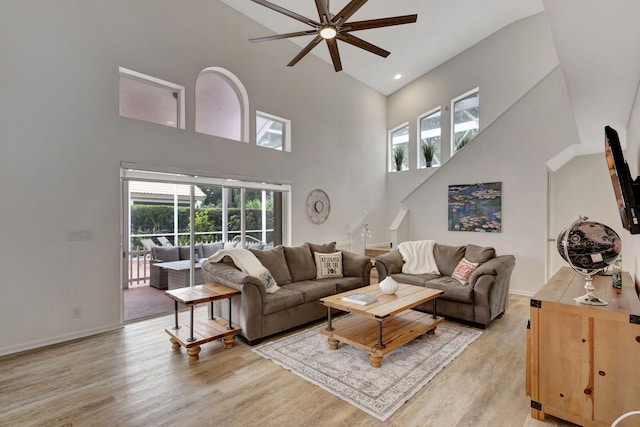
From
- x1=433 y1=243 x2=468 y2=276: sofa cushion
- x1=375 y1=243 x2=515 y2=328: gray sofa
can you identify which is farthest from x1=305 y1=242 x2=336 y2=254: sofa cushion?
x1=433 y1=243 x2=468 y2=276: sofa cushion

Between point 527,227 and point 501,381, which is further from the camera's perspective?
point 527,227

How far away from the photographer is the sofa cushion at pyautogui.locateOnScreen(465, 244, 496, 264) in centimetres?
417

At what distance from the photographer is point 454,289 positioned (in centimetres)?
382

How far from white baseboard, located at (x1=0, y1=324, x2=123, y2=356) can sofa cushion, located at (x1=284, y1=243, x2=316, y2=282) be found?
2.21m

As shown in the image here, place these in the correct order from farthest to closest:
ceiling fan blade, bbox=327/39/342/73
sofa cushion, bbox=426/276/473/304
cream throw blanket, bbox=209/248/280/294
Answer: sofa cushion, bbox=426/276/473/304
cream throw blanket, bbox=209/248/280/294
ceiling fan blade, bbox=327/39/342/73

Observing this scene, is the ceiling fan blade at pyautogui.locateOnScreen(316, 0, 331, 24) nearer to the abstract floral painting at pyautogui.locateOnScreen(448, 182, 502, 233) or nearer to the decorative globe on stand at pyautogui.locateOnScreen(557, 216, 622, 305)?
the decorative globe on stand at pyautogui.locateOnScreen(557, 216, 622, 305)

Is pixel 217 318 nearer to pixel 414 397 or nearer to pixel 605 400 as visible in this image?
pixel 414 397

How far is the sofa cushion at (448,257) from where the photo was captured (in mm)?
4547

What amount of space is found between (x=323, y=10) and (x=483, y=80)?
516cm

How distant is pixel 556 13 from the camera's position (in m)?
1.64

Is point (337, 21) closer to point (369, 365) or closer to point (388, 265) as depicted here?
point (369, 365)

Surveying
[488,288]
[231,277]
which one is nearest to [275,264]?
[231,277]

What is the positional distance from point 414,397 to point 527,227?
161 inches

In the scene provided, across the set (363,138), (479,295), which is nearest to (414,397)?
(479,295)
